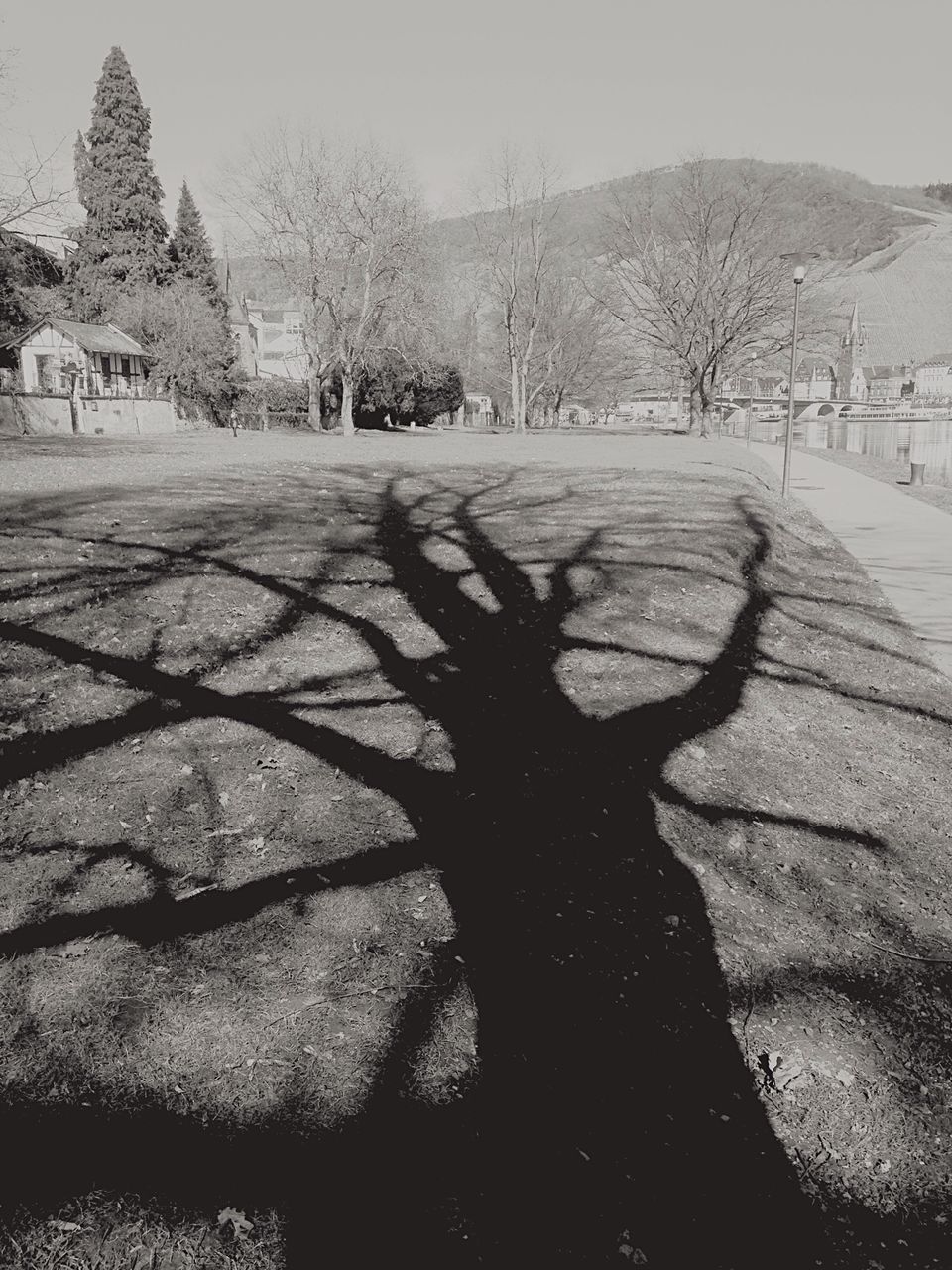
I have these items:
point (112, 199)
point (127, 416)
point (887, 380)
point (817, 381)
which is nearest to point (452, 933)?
point (127, 416)

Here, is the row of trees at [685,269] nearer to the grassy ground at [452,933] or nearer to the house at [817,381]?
the grassy ground at [452,933]

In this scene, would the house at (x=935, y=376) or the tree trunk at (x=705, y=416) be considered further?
the house at (x=935, y=376)

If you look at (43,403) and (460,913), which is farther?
(43,403)

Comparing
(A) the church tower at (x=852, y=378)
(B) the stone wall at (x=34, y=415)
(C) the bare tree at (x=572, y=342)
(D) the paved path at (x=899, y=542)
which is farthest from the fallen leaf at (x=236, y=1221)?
(A) the church tower at (x=852, y=378)

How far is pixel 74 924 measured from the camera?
10.1ft

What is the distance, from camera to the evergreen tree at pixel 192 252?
198ft

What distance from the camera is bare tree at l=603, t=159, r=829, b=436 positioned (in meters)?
44.9

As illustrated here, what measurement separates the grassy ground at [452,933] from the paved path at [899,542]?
7.75 feet

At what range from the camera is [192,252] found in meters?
66.1

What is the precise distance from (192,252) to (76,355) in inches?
929

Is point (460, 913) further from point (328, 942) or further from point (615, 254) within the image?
point (615, 254)

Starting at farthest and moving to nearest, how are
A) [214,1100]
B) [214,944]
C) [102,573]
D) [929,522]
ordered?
[929,522] → [102,573] → [214,944] → [214,1100]

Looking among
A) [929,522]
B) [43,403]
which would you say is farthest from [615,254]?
[929,522]

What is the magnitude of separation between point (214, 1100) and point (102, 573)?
16.2ft
